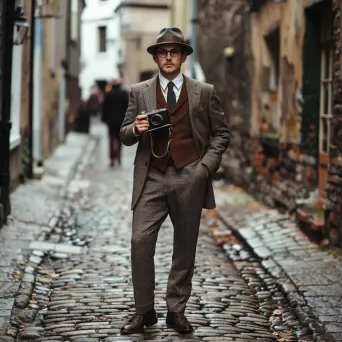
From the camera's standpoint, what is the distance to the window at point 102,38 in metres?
42.5

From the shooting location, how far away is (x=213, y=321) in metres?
5.71

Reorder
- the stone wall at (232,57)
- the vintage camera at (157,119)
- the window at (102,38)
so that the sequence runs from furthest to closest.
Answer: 1. the window at (102,38)
2. the stone wall at (232,57)
3. the vintage camera at (157,119)

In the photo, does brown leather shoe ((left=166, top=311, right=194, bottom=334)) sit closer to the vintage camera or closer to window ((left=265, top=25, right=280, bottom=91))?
the vintage camera

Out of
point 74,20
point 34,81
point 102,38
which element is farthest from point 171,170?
point 102,38

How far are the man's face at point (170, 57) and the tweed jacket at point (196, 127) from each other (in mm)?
128

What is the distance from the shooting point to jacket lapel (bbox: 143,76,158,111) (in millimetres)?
5371

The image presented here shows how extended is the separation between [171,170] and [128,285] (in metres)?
1.74

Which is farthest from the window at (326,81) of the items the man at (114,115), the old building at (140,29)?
the old building at (140,29)

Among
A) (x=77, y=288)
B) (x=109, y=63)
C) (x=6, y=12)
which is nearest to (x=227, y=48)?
(x=6, y=12)

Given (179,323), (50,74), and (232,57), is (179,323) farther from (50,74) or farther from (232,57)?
(50,74)

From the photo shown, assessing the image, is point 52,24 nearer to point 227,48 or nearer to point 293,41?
point 227,48

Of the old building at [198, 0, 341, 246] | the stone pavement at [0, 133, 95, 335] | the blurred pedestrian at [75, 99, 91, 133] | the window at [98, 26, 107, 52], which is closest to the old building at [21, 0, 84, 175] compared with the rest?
the stone pavement at [0, 133, 95, 335]

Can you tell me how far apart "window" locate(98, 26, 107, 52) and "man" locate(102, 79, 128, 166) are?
23.9 m

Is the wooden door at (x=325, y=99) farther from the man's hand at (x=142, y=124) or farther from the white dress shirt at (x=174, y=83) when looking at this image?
the man's hand at (x=142, y=124)
